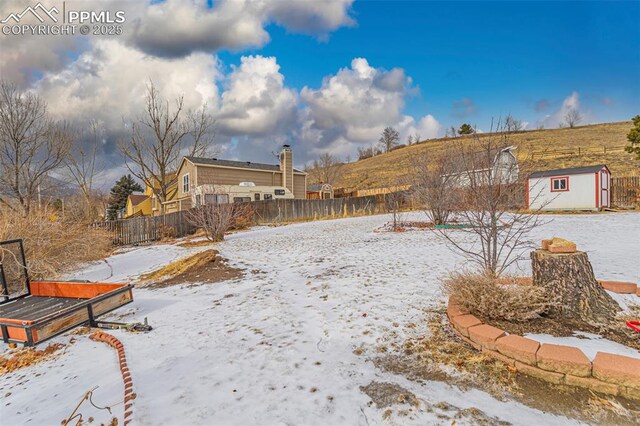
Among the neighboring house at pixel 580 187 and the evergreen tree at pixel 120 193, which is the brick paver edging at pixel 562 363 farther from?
the evergreen tree at pixel 120 193

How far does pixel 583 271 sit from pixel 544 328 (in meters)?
0.67

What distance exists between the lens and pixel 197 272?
647 cm

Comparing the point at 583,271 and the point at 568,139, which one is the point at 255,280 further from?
the point at 568,139

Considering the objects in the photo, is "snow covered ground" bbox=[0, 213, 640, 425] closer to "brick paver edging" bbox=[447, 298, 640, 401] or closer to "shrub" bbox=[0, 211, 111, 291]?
"brick paver edging" bbox=[447, 298, 640, 401]

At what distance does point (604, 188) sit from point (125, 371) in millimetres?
24073

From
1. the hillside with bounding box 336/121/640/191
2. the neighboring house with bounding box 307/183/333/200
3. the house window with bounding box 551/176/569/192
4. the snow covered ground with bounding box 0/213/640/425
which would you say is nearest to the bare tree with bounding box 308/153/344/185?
the hillside with bounding box 336/121/640/191

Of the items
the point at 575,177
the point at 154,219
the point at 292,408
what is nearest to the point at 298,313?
the point at 292,408

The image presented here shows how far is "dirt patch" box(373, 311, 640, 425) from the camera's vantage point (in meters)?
1.78

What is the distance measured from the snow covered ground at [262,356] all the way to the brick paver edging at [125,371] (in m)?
0.05

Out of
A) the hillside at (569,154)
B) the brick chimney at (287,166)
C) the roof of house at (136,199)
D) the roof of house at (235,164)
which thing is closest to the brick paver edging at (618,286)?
the hillside at (569,154)

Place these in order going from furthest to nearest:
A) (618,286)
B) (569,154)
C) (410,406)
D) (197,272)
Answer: (569,154) < (197,272) < (618,286) < (410,406)

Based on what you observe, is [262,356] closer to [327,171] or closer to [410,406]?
[410,406]

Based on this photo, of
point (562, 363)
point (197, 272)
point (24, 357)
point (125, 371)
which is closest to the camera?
point (562, 363)

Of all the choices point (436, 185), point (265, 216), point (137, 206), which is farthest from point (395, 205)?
point (137, 206)
